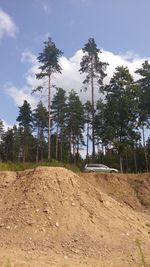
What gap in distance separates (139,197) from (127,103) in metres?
18.3

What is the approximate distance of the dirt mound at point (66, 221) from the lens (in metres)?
13.8

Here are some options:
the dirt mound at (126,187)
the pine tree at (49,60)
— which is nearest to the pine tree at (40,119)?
the pine tree at (49,60)

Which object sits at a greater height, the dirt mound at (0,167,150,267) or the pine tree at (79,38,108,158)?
the pine tree at (79,38,108,158)

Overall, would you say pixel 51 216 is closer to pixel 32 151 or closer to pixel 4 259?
pixel 4 259

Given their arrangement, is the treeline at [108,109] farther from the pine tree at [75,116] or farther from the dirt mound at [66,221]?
the dirt mound at [66,221]

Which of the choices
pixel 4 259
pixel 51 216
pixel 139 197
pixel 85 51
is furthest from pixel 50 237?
pixel 85 51

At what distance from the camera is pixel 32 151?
81.1 m

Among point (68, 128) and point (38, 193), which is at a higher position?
point (68, 128)

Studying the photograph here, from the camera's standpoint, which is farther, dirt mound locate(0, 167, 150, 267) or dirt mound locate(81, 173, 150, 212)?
dirt mound locate(81, 173, 150, 212)

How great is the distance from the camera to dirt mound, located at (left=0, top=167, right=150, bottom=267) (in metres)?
13.8

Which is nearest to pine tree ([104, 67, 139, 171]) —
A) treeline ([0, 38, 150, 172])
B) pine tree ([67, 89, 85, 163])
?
treeline ([0, 38, 150, 172])

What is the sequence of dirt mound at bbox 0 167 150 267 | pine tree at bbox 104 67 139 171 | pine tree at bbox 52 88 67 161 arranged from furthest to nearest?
1. pine tree at bbox 52 88 67 161
2. pine tree at bbox 104 67 139 171
3. dirt mound at bbox 0 167 150 267

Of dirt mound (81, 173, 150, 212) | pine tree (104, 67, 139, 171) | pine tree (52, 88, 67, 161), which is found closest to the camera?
dirt mound (81, 173, 150, 212)

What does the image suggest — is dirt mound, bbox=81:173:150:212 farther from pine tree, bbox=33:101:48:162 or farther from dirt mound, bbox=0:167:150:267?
pine tree, bbox=33:101:48:162
